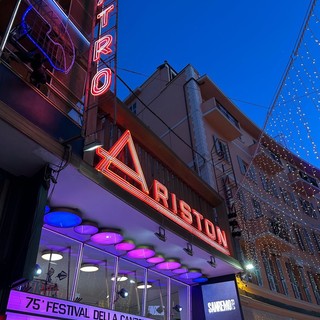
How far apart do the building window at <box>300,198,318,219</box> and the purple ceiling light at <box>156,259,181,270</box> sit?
19.0m

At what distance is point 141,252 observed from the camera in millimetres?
9109

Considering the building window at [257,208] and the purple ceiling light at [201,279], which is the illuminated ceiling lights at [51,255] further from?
the building window at [257,208]

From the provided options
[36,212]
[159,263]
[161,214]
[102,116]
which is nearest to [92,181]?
[36,212]

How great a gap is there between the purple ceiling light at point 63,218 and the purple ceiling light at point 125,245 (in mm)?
1581

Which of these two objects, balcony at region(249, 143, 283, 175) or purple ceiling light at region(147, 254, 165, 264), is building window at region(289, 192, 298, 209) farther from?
purple ceiling light at region(147, 254, 165, 264)

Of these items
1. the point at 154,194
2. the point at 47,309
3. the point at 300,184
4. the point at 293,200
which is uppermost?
the point at 300,184

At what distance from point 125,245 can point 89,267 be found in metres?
1.07

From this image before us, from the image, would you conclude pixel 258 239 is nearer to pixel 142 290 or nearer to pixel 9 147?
pixel 142 290

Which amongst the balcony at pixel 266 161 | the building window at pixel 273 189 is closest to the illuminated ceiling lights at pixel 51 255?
the balcony at pixel 266 161

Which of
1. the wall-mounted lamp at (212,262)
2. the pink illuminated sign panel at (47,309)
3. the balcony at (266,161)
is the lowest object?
the pink illuminated sign panel at (47,309)

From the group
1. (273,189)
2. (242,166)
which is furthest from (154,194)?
(273,189)

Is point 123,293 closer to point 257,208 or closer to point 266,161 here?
point 257,208

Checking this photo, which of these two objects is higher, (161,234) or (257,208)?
(257,208)

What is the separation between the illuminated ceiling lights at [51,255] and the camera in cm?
763
